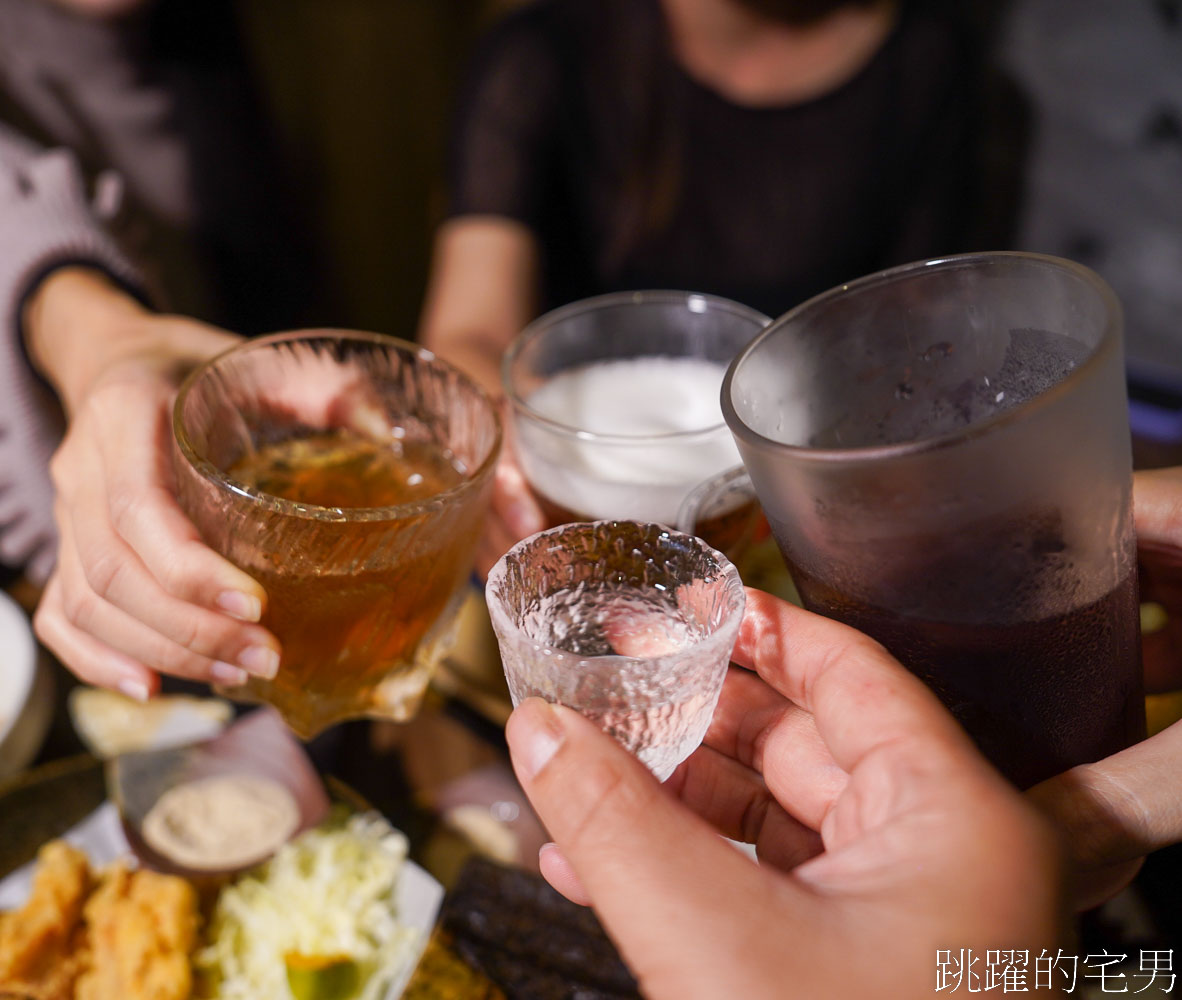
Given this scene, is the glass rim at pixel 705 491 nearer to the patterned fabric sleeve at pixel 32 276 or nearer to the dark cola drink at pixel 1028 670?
the dark cola drink at pixel 1028 670

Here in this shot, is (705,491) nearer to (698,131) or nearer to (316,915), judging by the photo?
(316,915)

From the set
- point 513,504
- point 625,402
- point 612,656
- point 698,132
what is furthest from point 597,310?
point 698,132

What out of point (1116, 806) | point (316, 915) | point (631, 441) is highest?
point (631, 441)

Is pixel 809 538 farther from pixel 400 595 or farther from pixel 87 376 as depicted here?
pixel 87 376

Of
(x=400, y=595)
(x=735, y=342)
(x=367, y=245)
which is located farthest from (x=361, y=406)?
(x=367, y=245)

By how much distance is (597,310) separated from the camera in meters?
1.07

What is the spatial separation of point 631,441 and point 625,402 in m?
0.17

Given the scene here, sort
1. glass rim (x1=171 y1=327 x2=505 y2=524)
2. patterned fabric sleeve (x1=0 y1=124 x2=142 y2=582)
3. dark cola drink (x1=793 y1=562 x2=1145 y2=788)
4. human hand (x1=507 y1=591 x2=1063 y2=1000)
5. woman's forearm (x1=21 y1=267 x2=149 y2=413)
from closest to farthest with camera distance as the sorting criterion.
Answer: human hand (x1=507 y1=591 x2=1063 y2=1000) < dark cola drink (x1=793 y1=562 x2=1145 y2=788) < glass rim (x1=171 y1=327 x2=505 y2=524) < woman's forearm (x1=21 y1=267 x2=149 y2=413) < patterned fabric sleeve (x1=0 y1=124 x2=142 y2=582)

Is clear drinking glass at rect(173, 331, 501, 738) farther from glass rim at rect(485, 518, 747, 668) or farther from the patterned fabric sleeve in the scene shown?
the patterned fabric sleeve

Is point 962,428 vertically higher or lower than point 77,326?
higher

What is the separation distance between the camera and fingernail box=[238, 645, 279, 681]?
2.42ft

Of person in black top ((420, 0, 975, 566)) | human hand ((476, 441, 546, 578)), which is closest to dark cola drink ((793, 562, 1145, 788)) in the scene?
human hand ((476, 441, 546, 578))

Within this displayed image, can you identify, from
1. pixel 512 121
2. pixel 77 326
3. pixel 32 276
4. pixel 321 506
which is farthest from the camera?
pixel 512 121

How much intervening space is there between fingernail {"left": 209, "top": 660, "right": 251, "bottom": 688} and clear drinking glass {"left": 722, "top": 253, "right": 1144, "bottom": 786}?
1.63ft
